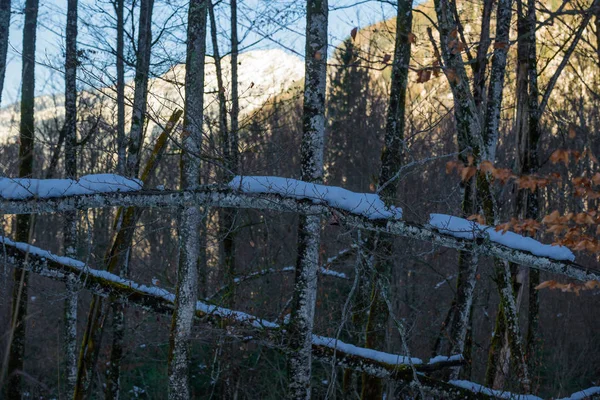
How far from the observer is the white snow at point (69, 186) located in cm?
554

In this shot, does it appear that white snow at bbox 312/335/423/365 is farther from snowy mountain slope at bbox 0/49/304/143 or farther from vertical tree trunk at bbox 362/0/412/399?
snowy mountain slope at bbox 0/49/304/143

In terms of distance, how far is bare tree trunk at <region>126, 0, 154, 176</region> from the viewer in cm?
898

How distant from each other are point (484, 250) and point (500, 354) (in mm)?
3939

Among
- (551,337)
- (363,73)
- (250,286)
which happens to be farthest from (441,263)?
(363,73)

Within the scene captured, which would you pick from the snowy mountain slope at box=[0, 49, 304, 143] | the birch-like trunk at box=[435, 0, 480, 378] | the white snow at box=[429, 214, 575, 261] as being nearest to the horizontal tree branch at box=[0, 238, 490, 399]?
the birch-like trunk at box=[435, 0, 480, 378]

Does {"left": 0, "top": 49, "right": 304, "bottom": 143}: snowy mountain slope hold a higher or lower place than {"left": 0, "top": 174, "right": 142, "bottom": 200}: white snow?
higher

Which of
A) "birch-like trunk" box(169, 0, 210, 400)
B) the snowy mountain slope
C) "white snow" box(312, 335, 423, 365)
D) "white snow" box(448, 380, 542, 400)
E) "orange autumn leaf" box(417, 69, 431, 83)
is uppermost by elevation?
the snowy mountain slope

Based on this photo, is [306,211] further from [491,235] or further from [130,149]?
[130,149]

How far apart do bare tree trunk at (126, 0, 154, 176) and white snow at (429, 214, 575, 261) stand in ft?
14.6

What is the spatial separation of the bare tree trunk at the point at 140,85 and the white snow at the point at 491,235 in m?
4.45

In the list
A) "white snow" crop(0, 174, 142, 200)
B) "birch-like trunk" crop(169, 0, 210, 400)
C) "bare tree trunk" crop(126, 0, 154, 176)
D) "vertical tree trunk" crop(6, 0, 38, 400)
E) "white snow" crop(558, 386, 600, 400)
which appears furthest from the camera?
"vertical tree trunk" crop(6, 0, 38, 400)

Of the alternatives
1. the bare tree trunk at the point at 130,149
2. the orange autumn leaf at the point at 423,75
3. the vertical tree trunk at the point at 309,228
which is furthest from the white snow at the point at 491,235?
the bare tree trunk at the point at 130,149

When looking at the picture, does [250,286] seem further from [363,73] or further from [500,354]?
[363,73]

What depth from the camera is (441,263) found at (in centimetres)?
1933
